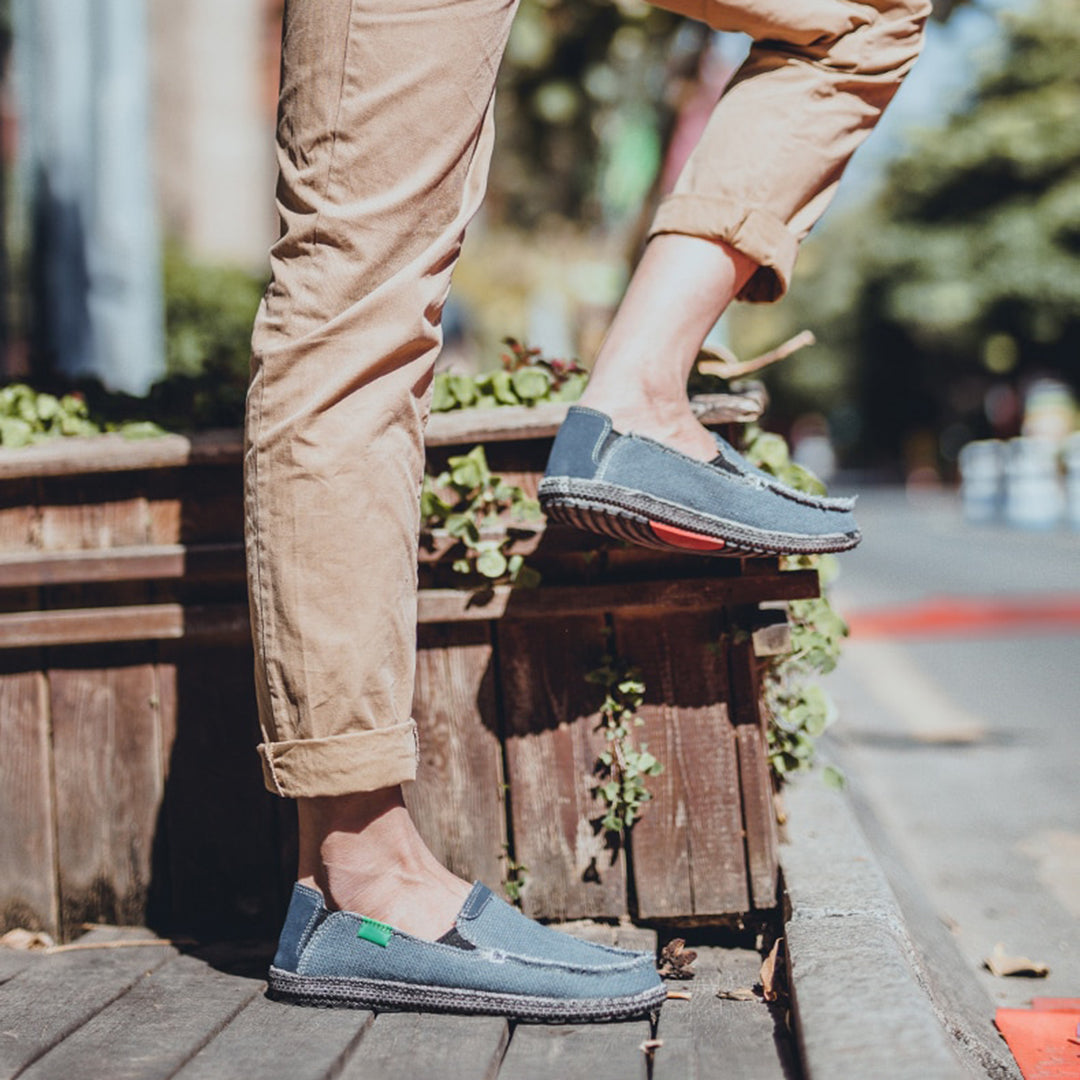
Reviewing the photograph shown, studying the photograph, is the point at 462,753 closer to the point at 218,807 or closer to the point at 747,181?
the point at 218,807

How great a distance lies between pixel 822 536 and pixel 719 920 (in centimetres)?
67

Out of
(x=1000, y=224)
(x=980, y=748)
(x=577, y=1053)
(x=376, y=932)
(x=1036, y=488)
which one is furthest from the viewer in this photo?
(x=1000, y=224)

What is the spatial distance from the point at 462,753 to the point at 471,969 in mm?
502

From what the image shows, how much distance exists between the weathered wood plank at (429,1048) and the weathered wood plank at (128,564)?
0.77 m

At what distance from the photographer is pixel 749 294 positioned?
1955 mm

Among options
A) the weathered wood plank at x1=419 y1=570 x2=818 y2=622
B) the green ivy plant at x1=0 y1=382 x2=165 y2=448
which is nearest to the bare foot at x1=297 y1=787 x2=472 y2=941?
the weathered wood plank at x1=419 y1=570 x2=818 y2=622

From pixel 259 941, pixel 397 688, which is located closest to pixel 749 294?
pixel 397 688

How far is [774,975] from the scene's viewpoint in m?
1.77

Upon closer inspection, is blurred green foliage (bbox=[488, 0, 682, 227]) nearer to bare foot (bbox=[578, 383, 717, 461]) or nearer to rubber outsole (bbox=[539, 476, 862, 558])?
bare foot (bbox=[578, 383, 717, 461])

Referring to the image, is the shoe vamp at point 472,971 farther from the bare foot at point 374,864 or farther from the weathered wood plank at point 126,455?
the weathered wood plank at point 126,455

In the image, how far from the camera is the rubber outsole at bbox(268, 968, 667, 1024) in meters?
1.60

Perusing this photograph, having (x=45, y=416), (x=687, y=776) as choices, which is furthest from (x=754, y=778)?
(x=45, y=416)

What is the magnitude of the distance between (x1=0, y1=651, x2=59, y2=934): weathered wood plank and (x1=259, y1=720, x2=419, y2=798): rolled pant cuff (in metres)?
0.74

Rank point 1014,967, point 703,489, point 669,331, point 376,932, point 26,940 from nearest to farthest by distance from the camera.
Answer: point 376,932 < point 703,489 < point 669,331 < point 26,940 < point 1014,967
